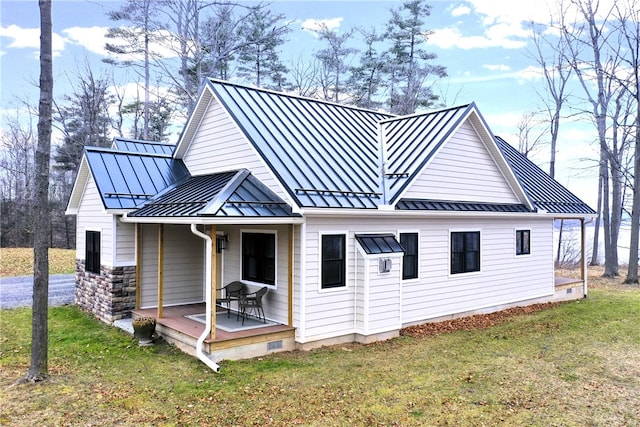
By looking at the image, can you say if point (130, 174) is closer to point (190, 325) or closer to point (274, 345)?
point (190, 325)

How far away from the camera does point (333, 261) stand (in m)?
9.23

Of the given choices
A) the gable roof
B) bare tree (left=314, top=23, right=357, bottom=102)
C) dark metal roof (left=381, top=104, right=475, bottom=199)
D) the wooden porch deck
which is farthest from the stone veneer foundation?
bare tree (left=314, top=23, right=357, bottom=102)

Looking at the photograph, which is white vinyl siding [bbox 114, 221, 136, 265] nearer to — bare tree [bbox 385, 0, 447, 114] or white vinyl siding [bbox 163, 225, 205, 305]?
white vinyl siding [bbox 163, 225, 205, 305]

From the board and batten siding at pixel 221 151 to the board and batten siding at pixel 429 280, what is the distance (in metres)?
1.81

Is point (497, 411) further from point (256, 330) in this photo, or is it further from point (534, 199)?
point (534, 199)

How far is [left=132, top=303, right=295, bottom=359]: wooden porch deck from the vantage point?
317 inches

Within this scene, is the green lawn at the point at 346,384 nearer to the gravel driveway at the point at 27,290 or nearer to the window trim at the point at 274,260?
the window trim at the point at 274,260

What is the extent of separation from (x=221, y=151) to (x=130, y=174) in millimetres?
2712

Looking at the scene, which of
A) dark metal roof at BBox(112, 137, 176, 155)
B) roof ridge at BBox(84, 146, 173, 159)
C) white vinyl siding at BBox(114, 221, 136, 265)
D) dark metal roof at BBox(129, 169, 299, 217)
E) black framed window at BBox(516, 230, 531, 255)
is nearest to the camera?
dark metal roof at BBox(129, 169, 299, 217)

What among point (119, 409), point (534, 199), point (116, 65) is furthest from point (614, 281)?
point (116, 65)

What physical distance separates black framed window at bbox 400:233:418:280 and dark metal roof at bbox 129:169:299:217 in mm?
3166

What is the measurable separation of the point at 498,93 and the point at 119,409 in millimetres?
25488

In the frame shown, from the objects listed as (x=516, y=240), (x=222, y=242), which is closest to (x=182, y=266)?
(x=222, y=242)

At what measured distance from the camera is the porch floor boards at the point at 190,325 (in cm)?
832
